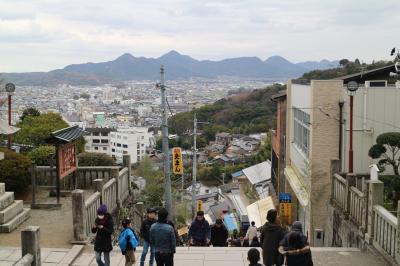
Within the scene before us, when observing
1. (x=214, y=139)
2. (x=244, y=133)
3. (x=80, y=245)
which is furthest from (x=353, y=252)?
(x=214, y=139)

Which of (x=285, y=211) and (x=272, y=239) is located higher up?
(x=272, y=239)

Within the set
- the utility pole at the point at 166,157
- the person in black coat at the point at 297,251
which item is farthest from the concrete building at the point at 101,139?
the person in black coat at the point at 297,251

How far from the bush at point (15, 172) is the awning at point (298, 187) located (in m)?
9.18

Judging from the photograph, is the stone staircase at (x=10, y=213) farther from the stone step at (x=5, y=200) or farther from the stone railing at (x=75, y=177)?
the stone railing at (x=75, y=177)

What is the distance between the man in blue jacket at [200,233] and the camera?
1061 cm

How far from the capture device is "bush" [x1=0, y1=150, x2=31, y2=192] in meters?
14.4

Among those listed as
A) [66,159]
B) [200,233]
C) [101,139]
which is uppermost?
[66,159]

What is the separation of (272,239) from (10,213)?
6.71m

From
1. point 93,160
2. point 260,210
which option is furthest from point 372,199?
point 260,210

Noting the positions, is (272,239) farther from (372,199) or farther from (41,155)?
(41,155)

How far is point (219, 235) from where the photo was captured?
441 inches

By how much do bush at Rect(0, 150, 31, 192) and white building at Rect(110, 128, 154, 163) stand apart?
110024 mm

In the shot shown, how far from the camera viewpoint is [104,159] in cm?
1880

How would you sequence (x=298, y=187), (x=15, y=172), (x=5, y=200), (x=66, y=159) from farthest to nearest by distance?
(x=298, y=187) < (x=15, y=172) < (x=66, y=159) < (x=5, y=200)
